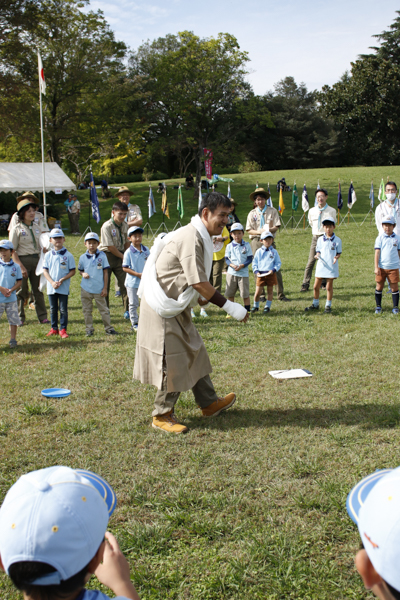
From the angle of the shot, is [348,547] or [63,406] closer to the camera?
[348,547]

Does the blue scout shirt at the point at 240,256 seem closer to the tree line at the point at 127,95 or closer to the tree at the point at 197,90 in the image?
the tree line at the point at 127,95

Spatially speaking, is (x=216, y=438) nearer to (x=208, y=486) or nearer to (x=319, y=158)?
(x=208, y=486)

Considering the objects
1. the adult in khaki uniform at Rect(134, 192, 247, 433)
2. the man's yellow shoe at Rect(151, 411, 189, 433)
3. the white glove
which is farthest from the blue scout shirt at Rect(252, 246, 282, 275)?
the man's yellow shoe at Rect(151, 411, 189, 433)

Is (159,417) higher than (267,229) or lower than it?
lower

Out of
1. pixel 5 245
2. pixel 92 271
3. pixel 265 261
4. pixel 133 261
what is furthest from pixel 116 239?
pixel 265 261

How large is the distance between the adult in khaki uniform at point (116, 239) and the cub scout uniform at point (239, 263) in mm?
1877

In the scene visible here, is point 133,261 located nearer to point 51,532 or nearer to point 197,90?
point 51,532

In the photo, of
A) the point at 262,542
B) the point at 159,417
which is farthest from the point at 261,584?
the point at 159,417

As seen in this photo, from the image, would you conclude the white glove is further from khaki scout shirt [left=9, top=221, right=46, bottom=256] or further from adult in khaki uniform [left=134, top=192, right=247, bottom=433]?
khaki scout shirt [left=9, top=221, right=46, bottom=256]

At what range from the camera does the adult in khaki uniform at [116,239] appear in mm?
8305

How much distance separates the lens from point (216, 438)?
4289 mm

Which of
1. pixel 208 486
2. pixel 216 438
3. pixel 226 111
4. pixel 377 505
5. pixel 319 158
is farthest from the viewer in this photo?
pixel 319 158

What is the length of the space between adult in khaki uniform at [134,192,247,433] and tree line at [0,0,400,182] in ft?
90.6

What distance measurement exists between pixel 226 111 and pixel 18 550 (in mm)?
38704
